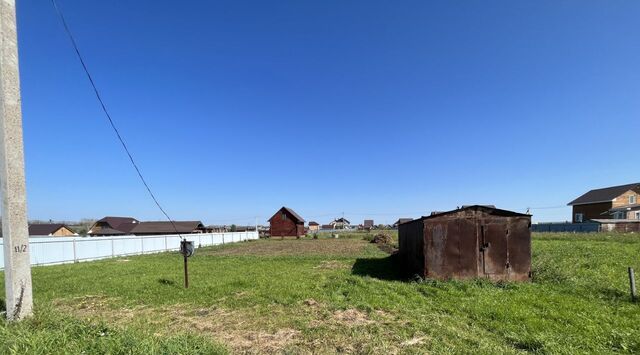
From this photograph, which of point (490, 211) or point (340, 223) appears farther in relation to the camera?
point (340, 223)

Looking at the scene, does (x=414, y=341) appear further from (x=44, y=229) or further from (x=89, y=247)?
(x=44, y=229)

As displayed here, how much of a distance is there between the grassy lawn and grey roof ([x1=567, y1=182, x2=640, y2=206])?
161ft

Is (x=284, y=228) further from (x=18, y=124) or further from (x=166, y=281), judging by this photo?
(x=18, y=124)

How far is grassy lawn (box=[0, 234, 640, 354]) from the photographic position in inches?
212

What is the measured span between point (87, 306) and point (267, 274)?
6259mm

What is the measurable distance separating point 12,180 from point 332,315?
6.62 metres

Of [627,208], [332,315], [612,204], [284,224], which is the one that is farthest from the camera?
[284,224]

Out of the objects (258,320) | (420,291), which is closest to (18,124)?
(258,320)

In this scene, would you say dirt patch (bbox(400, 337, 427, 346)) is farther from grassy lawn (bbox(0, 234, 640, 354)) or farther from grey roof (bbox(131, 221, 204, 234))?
grey roof (bbox(131, 221, 204, 234))

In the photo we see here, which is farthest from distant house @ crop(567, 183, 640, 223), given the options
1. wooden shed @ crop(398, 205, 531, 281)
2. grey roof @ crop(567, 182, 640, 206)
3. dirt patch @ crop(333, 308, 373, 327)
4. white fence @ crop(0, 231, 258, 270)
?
dirt patch @ crop(333, 308, 373, 327)

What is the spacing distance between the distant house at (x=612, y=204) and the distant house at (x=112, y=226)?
256ft

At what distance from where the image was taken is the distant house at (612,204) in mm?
47778

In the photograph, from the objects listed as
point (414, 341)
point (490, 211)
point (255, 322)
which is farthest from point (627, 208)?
point (255, 322)

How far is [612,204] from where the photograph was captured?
165 ft
